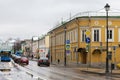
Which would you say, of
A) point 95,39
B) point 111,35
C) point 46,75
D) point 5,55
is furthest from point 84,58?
point 46,75

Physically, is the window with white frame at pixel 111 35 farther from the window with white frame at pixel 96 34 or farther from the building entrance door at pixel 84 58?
the building entrance door at pixel 84 58

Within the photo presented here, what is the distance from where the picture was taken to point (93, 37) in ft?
228

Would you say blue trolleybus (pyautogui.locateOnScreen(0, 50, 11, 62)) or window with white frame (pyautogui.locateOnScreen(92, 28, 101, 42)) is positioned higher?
window with white frame (pyautogui.locateOnScreen(92, 28, 101, 42))

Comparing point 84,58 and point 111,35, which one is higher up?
point 111,35

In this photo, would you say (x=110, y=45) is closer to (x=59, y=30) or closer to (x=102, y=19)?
(x=102, y=19)

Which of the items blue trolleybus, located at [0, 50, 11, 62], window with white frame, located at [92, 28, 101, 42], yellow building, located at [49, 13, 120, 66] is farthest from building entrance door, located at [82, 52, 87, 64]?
blue trolleybus, located at [0, 50, 11, 62]

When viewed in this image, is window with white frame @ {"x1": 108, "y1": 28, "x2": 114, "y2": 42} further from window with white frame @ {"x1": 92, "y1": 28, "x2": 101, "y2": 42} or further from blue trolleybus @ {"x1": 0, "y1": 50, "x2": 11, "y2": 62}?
blue trolleybus @ {"x1": 0, "y1": 50, "x2": 11, "y2": 62}

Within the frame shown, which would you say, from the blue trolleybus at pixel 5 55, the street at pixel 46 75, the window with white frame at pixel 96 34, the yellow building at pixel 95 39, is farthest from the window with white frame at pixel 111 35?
the street at pixel 46 75

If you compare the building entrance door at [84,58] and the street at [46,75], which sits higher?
the building entrance door at [84,58]

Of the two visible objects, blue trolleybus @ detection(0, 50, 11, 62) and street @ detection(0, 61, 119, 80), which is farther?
blue trolleybus @ detection(0, 50, 11, 62)

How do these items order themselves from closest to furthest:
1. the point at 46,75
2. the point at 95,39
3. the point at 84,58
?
the point at 46,75, the point at 95,39, the point at 84,58

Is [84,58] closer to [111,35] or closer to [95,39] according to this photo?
[95,39]

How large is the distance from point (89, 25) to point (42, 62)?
431 inches

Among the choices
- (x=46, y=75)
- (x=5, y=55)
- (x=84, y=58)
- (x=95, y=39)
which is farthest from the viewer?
(x=5, y=55)
